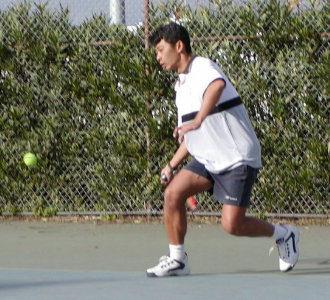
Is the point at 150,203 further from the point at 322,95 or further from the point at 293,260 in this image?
the point at 293,260

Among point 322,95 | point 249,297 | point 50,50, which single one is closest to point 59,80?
point 50,50

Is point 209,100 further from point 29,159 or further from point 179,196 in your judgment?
point 29,159

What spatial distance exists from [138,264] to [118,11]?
2.97 meters

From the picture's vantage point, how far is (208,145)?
281 inches

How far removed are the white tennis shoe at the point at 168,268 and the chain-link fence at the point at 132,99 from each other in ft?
8.07

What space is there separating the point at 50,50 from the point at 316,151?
8.88 ft

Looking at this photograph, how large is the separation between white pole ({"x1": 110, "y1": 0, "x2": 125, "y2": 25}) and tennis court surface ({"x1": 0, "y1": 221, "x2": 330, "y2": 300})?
191cm

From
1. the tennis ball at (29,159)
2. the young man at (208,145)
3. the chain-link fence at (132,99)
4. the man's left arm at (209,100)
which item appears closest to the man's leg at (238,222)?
the young man at (208,145)

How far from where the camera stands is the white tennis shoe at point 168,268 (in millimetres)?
7379

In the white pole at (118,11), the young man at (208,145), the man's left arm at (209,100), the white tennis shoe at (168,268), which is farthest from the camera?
the white pole at (118,11)

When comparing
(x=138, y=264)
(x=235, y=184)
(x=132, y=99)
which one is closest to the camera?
(x=235, y=184)

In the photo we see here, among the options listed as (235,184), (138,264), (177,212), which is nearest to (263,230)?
(235,184)

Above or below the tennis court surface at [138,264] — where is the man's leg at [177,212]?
above

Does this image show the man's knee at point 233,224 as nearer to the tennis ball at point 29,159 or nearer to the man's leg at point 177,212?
the man's leg at point 177,212
